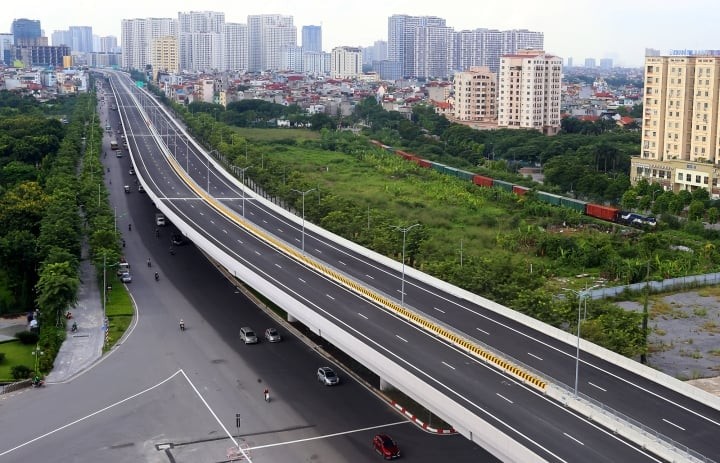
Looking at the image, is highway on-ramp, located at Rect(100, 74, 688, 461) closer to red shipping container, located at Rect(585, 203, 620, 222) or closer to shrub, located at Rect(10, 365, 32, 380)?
shrub, located at Rect(10, 365, 32, 380)

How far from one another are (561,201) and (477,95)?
72812 millimetres

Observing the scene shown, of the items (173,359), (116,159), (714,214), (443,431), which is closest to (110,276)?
(173,359)

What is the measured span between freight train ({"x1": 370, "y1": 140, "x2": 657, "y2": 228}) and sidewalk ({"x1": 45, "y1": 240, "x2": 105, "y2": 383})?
137 feet

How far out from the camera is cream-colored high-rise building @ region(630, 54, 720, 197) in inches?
3233

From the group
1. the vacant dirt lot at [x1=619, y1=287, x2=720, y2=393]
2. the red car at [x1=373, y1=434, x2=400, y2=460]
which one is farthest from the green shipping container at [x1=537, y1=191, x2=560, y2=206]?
the red car at [x1=373, y1=434, x2=400, y2=460]

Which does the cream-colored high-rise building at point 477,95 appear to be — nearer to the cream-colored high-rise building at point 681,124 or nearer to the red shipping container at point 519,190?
the cream-colored high-rise building at point 681,124

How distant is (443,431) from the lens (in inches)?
1223

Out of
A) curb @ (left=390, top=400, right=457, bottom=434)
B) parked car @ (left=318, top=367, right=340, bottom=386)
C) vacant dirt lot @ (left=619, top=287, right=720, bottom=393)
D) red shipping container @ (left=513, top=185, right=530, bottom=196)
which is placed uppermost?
red shipping container @ (left=513, top=185, right=530, bottom=196)

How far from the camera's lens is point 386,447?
29203mm

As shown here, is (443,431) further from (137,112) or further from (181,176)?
(137,112)

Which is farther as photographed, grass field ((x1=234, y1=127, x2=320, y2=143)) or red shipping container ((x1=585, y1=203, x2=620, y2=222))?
grass field ((x1=234, y1=127, x2=320, y2=143))

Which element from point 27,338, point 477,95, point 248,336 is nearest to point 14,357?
point 27,338

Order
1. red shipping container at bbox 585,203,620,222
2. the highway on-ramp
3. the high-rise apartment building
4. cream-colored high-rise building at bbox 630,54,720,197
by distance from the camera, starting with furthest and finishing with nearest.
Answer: the high-rise apartment building
cream-colored high-rise building at bbox 630,54,720,197
red shipping container at bbox 585,203,620,222
the highway on-ramp

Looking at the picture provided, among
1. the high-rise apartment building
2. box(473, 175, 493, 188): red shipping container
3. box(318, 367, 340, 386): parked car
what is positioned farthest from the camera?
the high-rise apartment building
